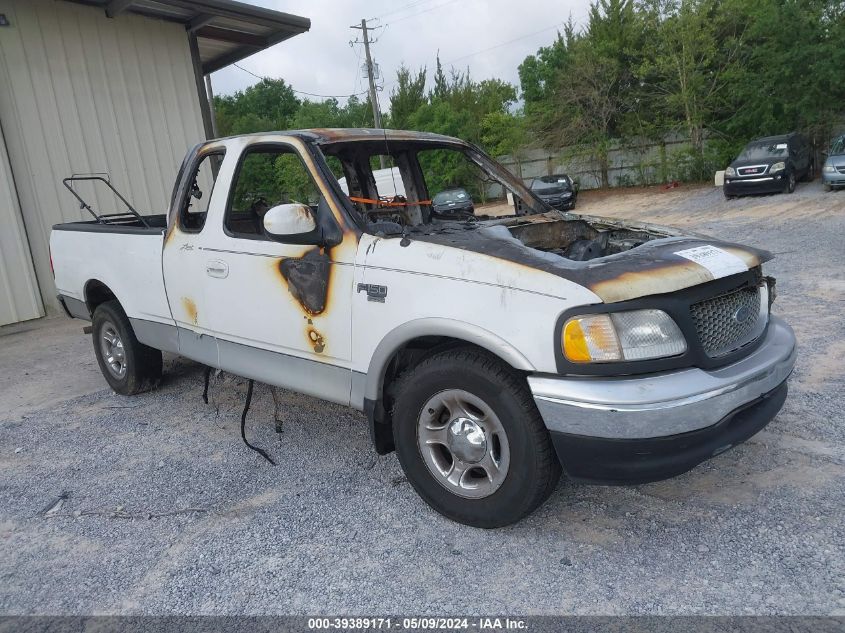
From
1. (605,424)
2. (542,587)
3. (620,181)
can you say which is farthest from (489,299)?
(620,181)

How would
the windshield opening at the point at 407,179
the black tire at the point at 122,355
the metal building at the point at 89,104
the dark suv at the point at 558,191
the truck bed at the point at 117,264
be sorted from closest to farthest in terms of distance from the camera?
1. the windshield opening at the point at 407,179
2. the truck bed at the point at 117,264
3. the black tire at the point at 122,355
4. the metal building at the point at 89,104
5. the dark suv at the point at 558,191

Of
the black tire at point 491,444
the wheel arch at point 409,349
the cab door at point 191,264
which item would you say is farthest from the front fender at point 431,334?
the cab door at point 191,264

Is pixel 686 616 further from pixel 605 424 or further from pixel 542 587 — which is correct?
pixel 605 424

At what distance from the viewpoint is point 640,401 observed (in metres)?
2.44

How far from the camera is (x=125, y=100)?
10648 millimetres

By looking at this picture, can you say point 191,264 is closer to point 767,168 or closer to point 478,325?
point 478,325

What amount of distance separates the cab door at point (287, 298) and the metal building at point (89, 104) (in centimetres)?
721

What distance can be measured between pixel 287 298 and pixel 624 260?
1825mm

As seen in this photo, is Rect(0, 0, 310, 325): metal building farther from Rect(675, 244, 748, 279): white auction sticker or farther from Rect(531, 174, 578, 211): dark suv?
Rect(531, 174, 578, 211): dark suv

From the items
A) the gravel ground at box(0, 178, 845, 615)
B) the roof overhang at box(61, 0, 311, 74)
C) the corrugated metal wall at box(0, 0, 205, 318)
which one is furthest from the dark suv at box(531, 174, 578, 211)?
the gravel ground at box(0, 178, 845, 615)

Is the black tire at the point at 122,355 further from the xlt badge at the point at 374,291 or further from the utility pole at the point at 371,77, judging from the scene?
the utility pole at the point at 371,77

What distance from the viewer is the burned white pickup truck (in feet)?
8.30

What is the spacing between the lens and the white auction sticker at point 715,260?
2.78 m

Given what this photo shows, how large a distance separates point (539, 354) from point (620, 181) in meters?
27.4
